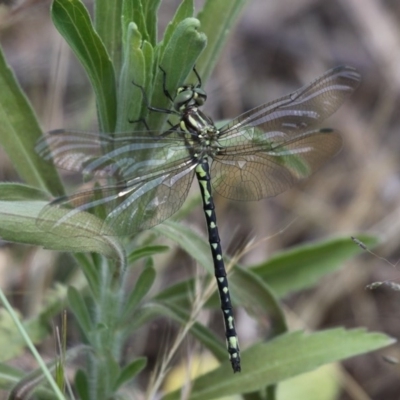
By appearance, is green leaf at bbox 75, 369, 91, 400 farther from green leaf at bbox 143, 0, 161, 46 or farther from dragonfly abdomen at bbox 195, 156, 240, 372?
green leaf at bbox 143, 0, 161, 46

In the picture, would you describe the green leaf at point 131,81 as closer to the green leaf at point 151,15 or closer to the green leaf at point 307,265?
the green leaf at point 151,15

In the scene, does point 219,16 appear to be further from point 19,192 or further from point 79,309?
point 79,309

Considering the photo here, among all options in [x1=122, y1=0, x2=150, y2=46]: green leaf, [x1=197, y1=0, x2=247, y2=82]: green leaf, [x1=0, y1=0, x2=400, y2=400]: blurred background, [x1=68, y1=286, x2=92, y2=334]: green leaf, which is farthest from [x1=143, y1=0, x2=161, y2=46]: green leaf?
[x1=0, y1=0, x2=400, y2=400]: blurred background

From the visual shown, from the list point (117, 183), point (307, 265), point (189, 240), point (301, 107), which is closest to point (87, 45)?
point (117, 183)

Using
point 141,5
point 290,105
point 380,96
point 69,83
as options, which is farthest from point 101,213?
point 380,96

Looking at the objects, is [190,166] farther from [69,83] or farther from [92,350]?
[69,83]

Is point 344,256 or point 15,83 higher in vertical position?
point 15,83
